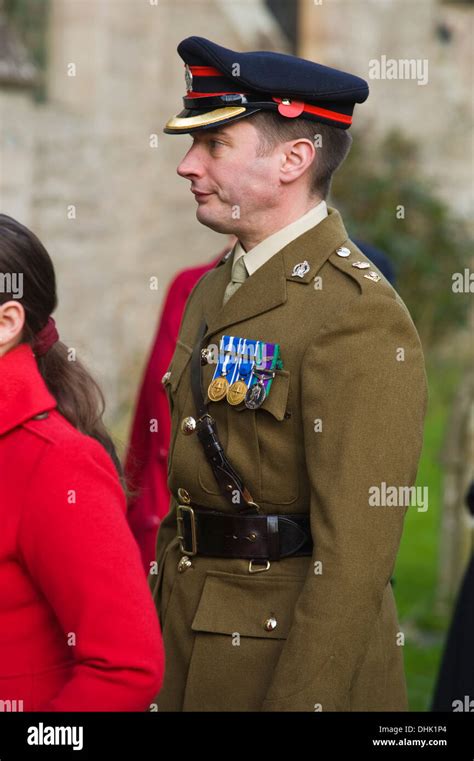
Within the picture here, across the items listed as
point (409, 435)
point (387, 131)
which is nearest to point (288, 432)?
point (409, 435)

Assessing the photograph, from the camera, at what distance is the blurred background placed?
7543mm

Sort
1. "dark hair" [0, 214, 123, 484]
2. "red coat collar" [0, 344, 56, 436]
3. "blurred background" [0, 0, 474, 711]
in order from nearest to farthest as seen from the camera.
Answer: "red coat collar" [0, 344, 56, 436], "dark hair" [0, 214, 123, 484], "blurred background" [0, 0, 474, 711]

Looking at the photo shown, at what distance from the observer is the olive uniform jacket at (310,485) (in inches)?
102

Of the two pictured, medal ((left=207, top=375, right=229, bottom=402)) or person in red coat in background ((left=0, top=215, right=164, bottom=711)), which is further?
medal ((left=207, top=375, right=229, bottom=402))

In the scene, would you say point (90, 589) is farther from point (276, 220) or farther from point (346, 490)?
point (276, 220)

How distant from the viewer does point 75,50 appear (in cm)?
1086

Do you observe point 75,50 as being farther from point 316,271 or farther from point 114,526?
point 114,526

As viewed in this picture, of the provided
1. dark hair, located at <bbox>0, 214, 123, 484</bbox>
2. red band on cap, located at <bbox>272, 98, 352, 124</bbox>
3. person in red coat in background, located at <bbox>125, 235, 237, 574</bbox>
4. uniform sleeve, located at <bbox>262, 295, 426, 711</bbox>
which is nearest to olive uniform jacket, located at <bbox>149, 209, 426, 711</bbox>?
uniform sleeve, located at <bbox>262, 295, 426, 711</bbox>

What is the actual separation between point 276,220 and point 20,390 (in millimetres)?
889

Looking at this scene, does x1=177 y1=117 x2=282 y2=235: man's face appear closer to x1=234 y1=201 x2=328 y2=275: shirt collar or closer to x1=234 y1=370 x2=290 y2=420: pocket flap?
x1=234 y1=201 x2=328 y2=275: shirt collar

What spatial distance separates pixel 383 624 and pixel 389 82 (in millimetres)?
13489

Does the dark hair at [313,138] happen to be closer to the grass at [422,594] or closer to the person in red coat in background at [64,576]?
Result: the person in red coat in background at [64,576]

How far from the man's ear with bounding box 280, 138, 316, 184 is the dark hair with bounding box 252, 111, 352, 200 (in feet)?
0.06

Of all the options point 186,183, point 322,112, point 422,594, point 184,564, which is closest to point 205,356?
point 184,564
